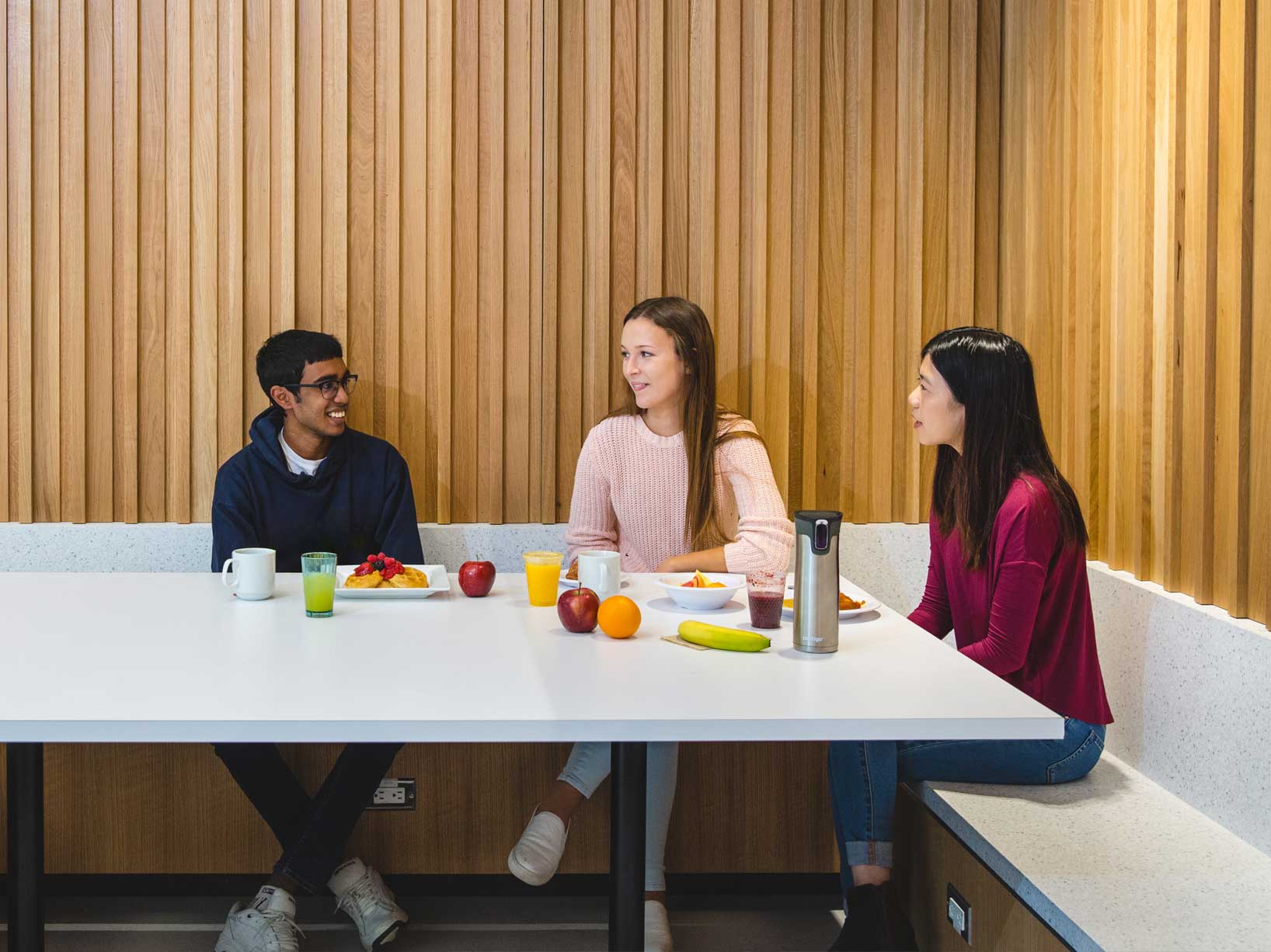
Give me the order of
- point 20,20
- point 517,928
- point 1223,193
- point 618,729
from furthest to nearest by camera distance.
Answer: point 20,20, point 517,928, point 1223,193, point 618,729

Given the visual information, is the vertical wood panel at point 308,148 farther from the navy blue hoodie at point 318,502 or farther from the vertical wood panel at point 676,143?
the vertical wood panel at point 676,143

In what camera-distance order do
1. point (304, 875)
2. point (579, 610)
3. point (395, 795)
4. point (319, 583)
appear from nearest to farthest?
point (579, 610) < point (319, 583) < point (304, 875) < point (395, 795)

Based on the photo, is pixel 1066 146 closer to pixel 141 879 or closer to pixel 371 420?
pixel 371 420

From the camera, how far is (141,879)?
302cm

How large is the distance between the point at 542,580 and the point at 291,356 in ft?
4.02

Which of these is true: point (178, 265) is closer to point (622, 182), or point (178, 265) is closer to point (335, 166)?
point (335, 166)

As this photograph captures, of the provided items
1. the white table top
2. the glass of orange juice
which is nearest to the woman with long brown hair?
the glass of orange juice

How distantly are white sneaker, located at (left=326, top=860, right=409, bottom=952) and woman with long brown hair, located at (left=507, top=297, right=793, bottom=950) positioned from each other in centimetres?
98

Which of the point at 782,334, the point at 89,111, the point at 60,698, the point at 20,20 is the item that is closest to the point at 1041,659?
the point at 782,334

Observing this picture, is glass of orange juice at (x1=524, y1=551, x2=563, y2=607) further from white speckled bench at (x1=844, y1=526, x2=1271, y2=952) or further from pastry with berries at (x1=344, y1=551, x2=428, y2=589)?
white speckled bench at (x1=844, y1=526, x2=1271, y2=952)

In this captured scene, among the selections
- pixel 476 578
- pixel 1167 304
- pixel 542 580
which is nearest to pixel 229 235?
pixel 476 578

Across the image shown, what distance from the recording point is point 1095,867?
1.92 meters

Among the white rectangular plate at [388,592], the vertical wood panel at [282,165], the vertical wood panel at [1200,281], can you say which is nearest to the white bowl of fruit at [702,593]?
the white rectangular plate at [388,592]

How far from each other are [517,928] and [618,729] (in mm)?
1614
